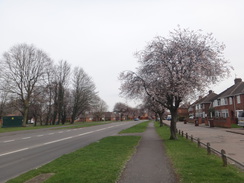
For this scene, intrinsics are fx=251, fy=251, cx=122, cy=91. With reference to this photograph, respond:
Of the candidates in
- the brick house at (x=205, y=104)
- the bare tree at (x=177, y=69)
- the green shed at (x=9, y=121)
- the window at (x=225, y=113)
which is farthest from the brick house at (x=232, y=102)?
the green shed at (x=9, y=121)

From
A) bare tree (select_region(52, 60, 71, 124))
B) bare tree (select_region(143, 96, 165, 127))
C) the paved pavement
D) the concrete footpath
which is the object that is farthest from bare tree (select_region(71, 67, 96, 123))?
the concrete footpath

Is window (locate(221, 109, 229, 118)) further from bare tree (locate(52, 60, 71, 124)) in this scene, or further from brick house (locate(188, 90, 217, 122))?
bare tree (locate(52, 60, 71, 124))

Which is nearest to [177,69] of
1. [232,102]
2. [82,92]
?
[232,102]

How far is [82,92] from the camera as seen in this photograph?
6303 cm

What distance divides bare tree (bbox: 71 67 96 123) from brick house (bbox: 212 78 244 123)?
2987 cm

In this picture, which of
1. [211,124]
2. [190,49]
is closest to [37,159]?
[190,49]

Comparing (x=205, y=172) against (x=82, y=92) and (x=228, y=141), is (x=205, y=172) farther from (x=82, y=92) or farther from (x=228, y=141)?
(x=82, y=92)

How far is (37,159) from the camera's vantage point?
11.1m

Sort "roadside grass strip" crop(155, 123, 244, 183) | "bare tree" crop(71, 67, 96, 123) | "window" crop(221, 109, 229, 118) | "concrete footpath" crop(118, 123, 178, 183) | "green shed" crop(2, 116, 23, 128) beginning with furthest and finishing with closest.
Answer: "bare tree" crop(71, 67, 96, 123) → "window" crop(221, 109, 229, 118) → "green shed" crop(2, 116, 23, 128) → "concrete footpath" crop(118, 123, 178, 183) → "roadside grass strip" crop(155, 123, 244, 183)

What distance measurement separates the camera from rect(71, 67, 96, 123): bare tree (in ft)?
207

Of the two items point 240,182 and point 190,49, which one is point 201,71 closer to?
point 190,49

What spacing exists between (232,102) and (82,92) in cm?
3483

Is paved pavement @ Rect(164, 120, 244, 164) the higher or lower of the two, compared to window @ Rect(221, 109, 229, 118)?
lower

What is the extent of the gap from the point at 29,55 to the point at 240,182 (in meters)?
43.6
